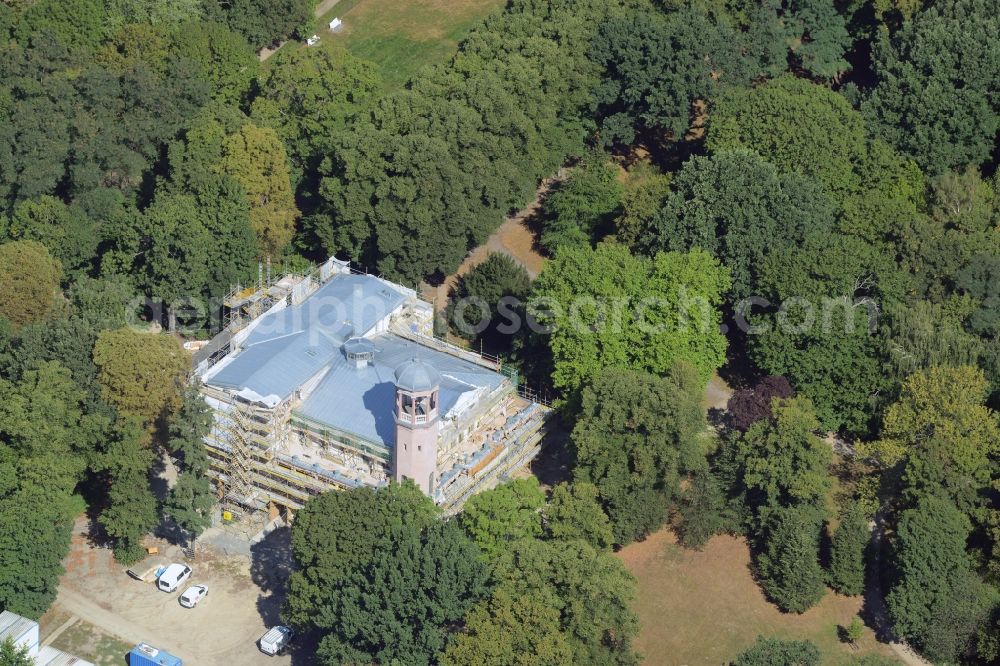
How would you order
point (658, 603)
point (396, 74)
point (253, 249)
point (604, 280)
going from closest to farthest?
point (658, 603), point (604, 280), point (253, 249), point (396, 74)

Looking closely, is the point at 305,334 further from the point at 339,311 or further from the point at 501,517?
the point at 501,517

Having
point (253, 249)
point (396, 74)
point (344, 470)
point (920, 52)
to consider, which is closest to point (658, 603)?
point (344, 470)

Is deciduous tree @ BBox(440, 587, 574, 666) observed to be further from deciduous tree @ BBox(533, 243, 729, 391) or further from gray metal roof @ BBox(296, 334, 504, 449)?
deciduous tree @ BBox(533, 243, 729, 391)

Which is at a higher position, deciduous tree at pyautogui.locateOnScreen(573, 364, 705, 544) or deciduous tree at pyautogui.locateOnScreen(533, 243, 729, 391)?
deciduous tree at pyautogui.locateOnScreen(533, 243, 729, 391)

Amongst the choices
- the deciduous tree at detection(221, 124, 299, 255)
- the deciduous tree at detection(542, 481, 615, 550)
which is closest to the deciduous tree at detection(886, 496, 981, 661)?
the deciduous tree at detection(542, 481, 615, 550)

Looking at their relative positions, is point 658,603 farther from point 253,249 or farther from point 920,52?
point 920,52

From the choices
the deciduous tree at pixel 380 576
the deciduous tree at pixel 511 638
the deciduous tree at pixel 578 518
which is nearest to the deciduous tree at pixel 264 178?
the deciduous tree at pixel 380 576

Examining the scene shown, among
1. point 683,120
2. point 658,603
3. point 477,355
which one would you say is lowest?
point 658,603
